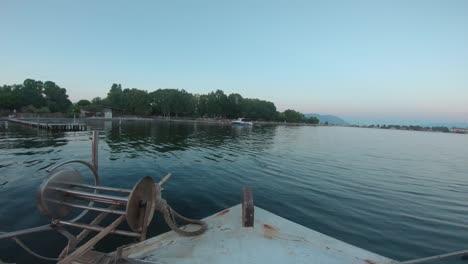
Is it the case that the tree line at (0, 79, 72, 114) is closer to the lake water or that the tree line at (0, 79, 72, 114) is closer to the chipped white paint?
the lake water

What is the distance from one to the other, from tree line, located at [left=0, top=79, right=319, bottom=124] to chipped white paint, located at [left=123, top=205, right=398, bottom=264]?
109417 millimetres

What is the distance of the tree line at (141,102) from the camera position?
336 ft

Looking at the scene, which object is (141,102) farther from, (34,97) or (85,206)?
(85,206)

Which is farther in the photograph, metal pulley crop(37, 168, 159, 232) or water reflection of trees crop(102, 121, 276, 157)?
water reflection of trees crop(102, 121, 276, 157)

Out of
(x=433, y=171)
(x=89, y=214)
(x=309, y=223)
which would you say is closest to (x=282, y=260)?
(x=309, y=223)

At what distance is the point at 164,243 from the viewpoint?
514cm

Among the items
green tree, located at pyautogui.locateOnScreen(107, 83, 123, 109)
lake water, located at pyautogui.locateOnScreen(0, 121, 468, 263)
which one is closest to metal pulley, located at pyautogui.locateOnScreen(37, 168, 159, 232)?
lake water, located at pyautogui.locateOnScreen(0, 121, 468, 263)

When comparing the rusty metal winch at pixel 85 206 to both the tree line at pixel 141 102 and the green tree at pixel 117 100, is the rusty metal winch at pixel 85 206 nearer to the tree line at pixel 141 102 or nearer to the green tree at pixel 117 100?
the tree line at pixel 141 102

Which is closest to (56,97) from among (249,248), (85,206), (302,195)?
(302,195)

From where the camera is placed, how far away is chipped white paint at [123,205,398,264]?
15.2 feet

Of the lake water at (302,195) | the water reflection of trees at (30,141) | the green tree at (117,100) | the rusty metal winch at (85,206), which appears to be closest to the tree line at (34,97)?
the green tree at (117,100)

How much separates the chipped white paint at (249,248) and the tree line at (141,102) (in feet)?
359

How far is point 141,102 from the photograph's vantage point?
120 metres

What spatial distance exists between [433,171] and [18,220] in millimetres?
26891
